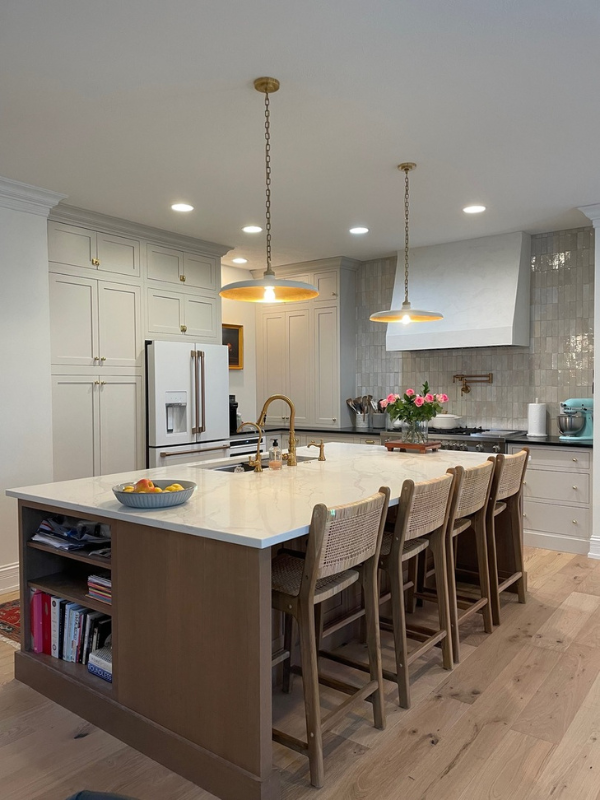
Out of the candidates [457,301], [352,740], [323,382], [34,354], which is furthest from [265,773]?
[323,382]

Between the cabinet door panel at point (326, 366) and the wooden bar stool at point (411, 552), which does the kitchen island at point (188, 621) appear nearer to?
the wooden bar stool at point (411, 552)

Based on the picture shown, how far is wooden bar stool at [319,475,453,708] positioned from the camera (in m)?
2.48

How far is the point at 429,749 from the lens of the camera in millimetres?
2195

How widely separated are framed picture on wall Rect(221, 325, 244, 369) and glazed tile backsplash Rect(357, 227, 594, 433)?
5.95 ft

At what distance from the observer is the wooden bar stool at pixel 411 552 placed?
248 cm

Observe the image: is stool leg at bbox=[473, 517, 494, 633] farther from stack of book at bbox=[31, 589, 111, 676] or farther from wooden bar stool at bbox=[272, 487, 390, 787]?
stack of book at bbox=[31, 589, 111, 676]

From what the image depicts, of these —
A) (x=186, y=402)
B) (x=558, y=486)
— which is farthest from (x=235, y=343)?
(x=558, y=486)

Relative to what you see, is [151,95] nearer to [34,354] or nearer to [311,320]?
[34,354]

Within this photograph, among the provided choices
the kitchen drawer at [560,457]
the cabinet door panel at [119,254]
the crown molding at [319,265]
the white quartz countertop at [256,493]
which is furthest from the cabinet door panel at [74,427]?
the kitchen drawer at [560,457]

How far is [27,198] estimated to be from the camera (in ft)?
13.1

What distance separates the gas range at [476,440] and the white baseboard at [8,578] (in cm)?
330

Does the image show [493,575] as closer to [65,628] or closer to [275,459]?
[275,459]

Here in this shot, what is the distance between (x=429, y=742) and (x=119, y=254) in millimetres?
3982

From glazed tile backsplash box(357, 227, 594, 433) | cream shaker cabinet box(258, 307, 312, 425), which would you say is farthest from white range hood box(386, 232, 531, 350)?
cream shaker cabinet box(258, 307, 312, 425)
